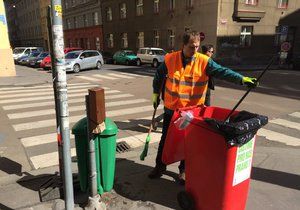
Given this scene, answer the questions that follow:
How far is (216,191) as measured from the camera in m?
3.19

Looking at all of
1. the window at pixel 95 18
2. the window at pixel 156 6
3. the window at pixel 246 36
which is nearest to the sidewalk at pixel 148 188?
the window at pixel 246 36

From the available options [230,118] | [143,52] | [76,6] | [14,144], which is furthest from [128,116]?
[76,6]

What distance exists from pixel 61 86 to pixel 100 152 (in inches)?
37.2

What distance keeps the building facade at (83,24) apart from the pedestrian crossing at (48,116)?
3231cm

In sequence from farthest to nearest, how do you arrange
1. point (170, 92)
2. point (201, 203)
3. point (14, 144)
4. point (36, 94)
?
point (36, 94), point (14, 144), point (170, 92), point (201, 203)

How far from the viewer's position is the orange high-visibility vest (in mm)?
3885

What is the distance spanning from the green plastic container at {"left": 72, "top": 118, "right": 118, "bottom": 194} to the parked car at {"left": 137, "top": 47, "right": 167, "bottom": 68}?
70.2 ft

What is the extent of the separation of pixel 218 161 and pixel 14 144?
174 inches

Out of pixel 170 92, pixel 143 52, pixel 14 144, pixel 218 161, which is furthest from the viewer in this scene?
pixel 143 52

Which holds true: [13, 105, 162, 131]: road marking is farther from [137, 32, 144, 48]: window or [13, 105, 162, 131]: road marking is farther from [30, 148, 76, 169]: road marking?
[137, 32, 144, 48]: window

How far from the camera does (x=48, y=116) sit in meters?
8.17

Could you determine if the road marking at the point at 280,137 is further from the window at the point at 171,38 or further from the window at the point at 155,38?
the window at the point at 155,38

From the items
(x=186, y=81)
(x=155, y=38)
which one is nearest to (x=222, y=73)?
(x=186, y=81)

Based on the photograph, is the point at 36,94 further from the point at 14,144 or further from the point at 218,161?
the point at 218,161
